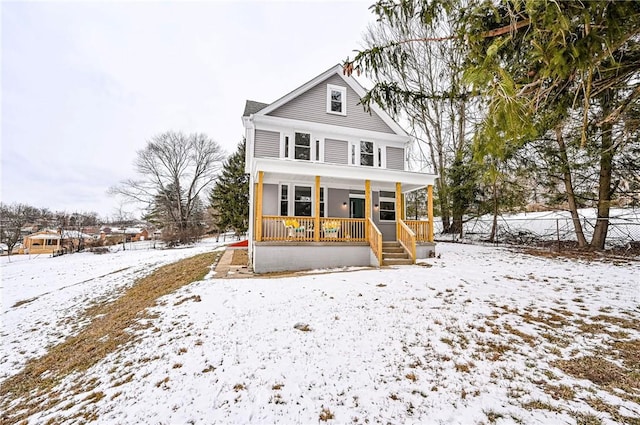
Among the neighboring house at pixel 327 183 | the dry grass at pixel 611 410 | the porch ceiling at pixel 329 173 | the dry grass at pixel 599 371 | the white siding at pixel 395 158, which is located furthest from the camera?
the white siding at pixel 395 158

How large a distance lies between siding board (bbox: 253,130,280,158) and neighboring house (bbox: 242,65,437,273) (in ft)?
0.14

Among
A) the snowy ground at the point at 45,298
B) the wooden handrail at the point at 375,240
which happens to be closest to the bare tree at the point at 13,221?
the snowy ground at the point at 45,298

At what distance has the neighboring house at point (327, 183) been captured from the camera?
352 inches

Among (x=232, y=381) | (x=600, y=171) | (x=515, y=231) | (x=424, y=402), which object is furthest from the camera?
(x=515, y=231)

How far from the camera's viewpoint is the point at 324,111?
11.9 m

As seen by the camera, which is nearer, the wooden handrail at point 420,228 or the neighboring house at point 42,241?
the wooden handrail at point 420,228

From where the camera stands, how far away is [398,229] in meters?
10.4

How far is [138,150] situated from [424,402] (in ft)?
113

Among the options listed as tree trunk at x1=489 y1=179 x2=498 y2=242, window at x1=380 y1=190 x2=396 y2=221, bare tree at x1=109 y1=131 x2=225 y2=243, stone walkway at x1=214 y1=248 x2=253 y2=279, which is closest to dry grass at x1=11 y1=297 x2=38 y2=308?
stone walkway at x1=214 y1=248 x2=253 y2=279

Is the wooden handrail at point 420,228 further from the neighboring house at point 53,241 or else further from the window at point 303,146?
the neighboring house at point 53,241

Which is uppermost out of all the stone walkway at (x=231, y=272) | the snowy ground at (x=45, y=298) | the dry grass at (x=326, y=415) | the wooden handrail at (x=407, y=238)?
the wooden handrail at (x=407, y=238)

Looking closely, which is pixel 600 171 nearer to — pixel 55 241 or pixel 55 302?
pixel 55 302

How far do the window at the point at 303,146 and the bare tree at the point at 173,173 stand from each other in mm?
22074

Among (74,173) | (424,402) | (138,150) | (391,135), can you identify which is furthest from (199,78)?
(74,173)
